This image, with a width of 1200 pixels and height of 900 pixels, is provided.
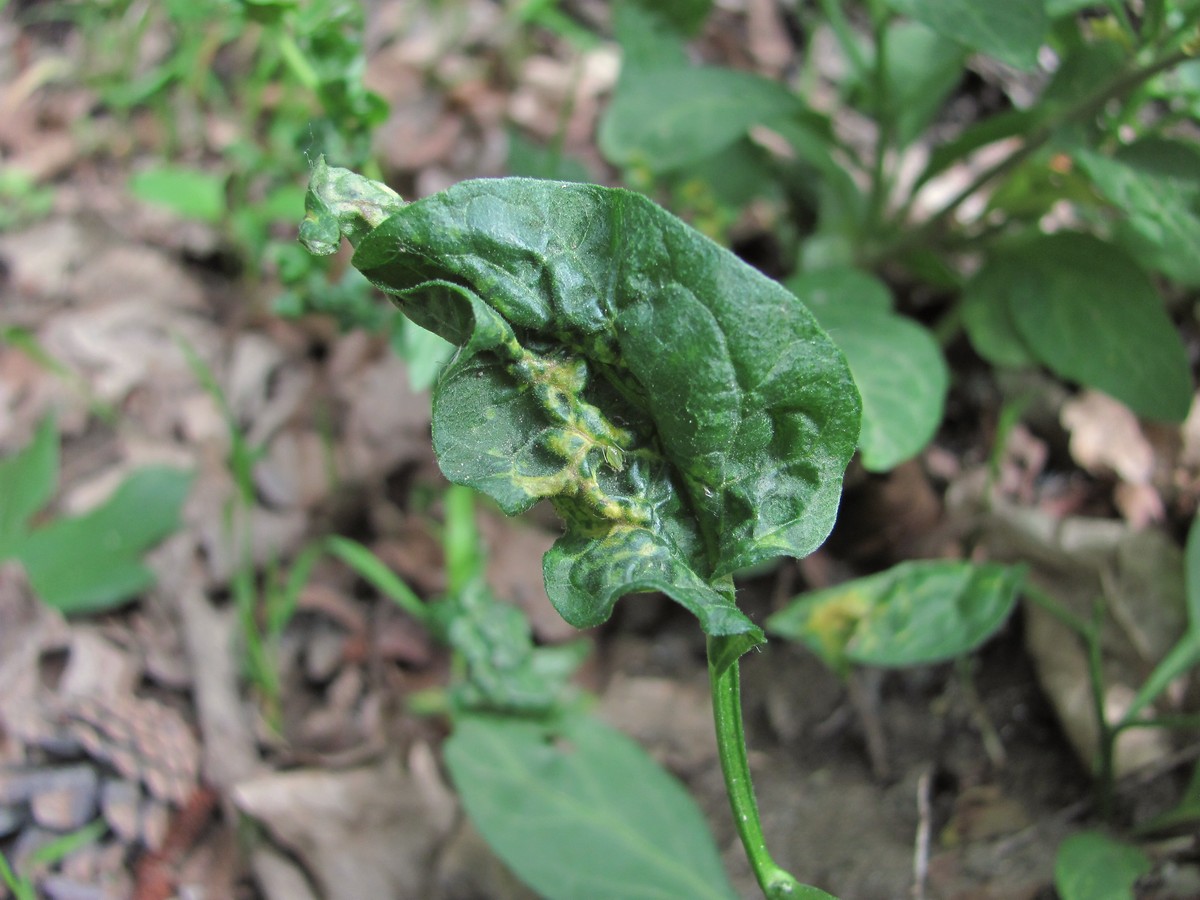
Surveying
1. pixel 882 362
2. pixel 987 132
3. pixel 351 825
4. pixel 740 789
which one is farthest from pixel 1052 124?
pixel 351 825

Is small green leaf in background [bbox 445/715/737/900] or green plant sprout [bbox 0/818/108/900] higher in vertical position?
small green leaf in background [bbox 445/715/737/900]

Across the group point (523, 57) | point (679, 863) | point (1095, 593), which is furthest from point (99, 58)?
point (1095, 593)

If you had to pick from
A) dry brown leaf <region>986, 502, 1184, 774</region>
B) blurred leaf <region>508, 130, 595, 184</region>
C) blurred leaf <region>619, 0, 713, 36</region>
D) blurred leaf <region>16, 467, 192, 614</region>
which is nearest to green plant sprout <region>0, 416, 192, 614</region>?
blurred leaf <region>16, 467, 192, 614</region>

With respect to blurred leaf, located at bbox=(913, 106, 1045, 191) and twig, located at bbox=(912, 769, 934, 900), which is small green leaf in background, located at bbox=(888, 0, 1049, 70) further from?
twig, located at bbox=(912, 769, 934, 900)

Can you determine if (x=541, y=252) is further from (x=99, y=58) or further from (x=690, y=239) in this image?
(x=99, y=58)

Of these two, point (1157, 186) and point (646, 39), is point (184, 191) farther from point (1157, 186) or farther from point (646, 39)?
point (1157, 186)
